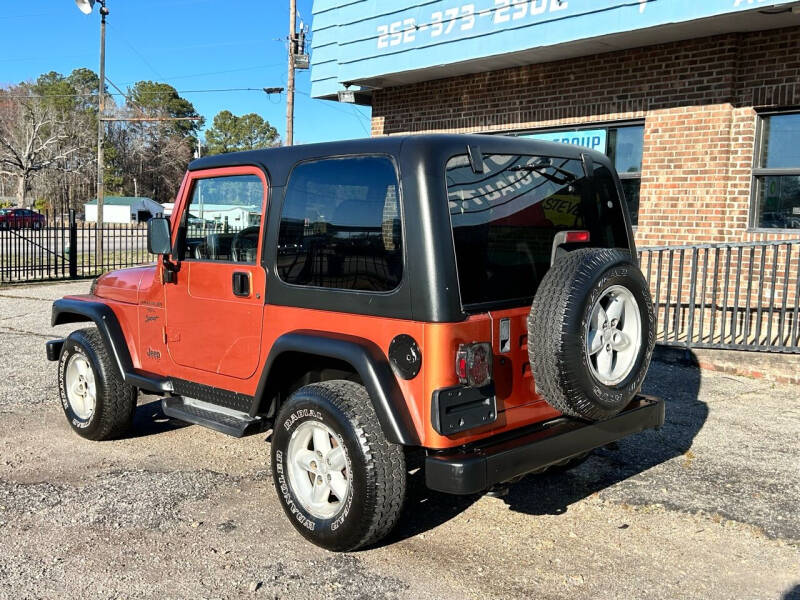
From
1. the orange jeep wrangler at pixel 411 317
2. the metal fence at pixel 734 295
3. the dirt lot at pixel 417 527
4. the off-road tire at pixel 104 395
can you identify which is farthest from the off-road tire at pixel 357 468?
the metal fence at pixel 734 295

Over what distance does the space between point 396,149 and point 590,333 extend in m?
1.24

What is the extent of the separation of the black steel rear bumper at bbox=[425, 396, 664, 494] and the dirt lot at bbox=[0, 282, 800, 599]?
1.62 ft

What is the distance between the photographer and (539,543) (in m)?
3.68

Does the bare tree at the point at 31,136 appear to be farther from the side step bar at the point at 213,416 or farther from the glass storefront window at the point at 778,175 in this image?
the side step bar at the point at 213,416

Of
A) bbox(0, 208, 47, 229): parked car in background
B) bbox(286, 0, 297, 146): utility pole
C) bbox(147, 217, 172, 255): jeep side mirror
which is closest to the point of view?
bbox(147, 217, 172, 255): jeep side mirror

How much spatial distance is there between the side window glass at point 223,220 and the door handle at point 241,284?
0.30 feet

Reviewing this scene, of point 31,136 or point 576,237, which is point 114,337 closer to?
point 576,237

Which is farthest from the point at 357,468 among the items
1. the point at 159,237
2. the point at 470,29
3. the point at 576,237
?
the point at 470,29

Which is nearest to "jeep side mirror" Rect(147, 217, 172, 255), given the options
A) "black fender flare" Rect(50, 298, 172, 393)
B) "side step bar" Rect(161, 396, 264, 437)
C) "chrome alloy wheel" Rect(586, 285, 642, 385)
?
"black fender flare" Rect(50, 298, 172, 393)

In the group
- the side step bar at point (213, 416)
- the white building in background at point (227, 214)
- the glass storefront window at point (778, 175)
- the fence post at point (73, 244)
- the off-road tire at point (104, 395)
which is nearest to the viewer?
the side step bar at point (213, 416)

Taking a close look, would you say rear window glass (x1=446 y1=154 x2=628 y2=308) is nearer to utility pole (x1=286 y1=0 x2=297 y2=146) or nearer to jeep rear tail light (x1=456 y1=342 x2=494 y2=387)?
jeep rear tail light (x1=456 y1=342 x2=494 y2=387)

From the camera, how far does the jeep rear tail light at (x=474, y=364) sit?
3174mm

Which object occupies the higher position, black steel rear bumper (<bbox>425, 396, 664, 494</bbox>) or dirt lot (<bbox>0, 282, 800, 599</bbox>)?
black steel rear bumper (<bbox>425, 396, 664, 494</bbox>)

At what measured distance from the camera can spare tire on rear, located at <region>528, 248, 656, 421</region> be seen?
3.23 m
